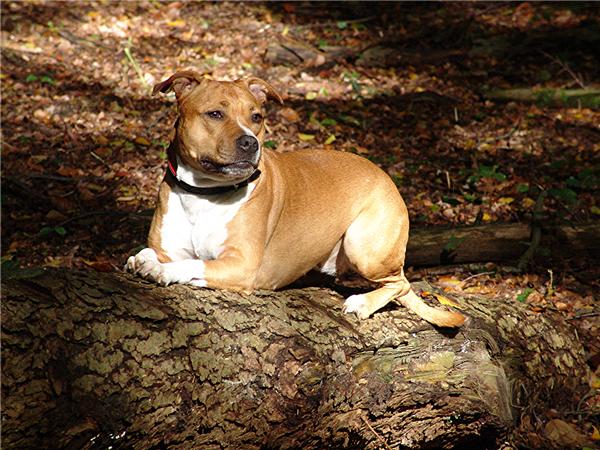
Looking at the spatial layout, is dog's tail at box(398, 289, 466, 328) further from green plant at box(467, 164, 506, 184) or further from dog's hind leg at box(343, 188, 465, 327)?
green plant at box(467, 164, 506, 184)

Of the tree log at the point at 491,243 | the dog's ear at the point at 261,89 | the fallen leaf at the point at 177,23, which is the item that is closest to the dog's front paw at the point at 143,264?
the dog's ear at the point at 261,89

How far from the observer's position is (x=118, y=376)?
279 cm

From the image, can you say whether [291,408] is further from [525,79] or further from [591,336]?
[525,79]

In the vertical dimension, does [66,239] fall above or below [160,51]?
below

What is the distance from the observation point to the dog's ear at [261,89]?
179 inches

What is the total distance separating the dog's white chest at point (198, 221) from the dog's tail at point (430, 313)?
127 cm

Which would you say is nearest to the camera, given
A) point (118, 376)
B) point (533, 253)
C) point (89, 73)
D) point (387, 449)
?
point (118, 376)

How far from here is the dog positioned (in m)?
3.98

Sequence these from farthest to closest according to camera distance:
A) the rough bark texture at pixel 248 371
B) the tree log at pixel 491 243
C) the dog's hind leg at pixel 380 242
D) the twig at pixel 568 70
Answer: the twig at pixel 568 70, the tree log at pixel 491 243, the dog's hind leg at pixel 380 242, the rough bark texture at pixel 248 371

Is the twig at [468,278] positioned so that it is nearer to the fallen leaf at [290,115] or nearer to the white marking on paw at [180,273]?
the white marking on paw at [180,273]

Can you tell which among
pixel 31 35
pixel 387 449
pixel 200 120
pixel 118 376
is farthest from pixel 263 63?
pixel 118 376

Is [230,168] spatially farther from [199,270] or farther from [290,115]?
[290,115]

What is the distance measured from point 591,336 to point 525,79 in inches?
226

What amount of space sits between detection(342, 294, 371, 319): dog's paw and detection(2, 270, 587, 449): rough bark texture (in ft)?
0.26
